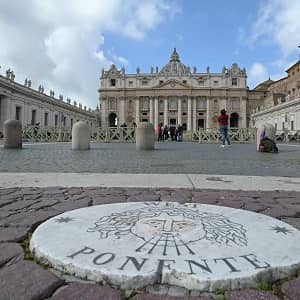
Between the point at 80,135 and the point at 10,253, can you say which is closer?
the point at 10,253

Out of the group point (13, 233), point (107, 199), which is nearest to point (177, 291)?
point (13, 233)

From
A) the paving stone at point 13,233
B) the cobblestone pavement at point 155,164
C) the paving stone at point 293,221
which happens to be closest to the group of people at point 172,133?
the cobblestone pavement at point 155,164

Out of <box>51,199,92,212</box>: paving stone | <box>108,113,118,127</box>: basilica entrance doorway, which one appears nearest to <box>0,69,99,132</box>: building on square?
<box>108,113,118,127</box>: basilica entrance doorway

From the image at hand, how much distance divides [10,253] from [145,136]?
1196 cm

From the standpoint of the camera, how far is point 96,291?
1.48 m

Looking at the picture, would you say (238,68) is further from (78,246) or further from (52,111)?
(78,246)

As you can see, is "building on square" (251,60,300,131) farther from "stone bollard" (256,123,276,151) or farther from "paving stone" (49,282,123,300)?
"paving stone" (49,282,123,300)

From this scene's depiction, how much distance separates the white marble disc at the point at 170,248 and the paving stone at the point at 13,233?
0.57 ft

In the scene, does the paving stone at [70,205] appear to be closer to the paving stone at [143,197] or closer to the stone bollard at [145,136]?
the paving stone at [143,197]

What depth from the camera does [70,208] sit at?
318cm

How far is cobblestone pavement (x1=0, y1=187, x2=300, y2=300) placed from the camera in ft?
4.78

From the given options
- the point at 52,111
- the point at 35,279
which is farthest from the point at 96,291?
the point at 52,111

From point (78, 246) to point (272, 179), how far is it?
4.31m

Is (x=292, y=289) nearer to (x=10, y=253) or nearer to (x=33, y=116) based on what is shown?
(x=10, y=253)
